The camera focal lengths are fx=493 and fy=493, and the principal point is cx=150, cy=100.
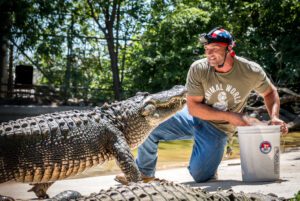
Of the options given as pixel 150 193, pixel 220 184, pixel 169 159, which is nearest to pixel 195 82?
pixel 220 184

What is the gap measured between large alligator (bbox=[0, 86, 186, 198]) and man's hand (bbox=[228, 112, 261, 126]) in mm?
552

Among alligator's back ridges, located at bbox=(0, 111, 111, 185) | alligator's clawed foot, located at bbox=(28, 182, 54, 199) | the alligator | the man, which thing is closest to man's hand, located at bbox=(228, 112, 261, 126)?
the man

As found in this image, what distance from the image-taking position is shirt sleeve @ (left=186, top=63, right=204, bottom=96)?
4.38 m

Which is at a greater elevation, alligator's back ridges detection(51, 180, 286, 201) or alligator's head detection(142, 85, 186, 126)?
alligator's head detection(142, 85, 186, 126)

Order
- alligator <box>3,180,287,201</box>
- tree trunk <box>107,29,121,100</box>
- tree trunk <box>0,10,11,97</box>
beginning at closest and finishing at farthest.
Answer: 1. alligator <box>3,180,287,201</box>
2. tree trunk <box>0,10,11,97</box>
3. tree trunk <box>107,29,121,100</box>

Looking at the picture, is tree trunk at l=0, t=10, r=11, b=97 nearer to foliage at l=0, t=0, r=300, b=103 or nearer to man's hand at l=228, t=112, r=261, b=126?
foliage at l=0, t=0, r=300, b=103

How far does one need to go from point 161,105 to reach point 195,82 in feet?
1.37

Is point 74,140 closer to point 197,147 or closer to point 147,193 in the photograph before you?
point 197,147

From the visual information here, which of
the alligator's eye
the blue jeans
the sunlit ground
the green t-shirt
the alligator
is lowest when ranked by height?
the sunlit ground

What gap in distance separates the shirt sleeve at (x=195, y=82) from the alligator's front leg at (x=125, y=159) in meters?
0.95

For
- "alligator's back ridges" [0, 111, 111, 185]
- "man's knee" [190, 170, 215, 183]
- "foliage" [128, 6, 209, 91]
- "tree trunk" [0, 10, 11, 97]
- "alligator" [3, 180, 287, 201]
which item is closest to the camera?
"alligator" [3, 180, 287, 201]

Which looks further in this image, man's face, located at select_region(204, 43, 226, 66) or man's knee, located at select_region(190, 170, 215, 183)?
man's knee, located at select_region(190, 170, 215, 183)

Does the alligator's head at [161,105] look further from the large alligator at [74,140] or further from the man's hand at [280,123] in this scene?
the man's hand at [280,123]

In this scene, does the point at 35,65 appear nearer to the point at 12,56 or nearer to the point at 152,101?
the point at 12,56
